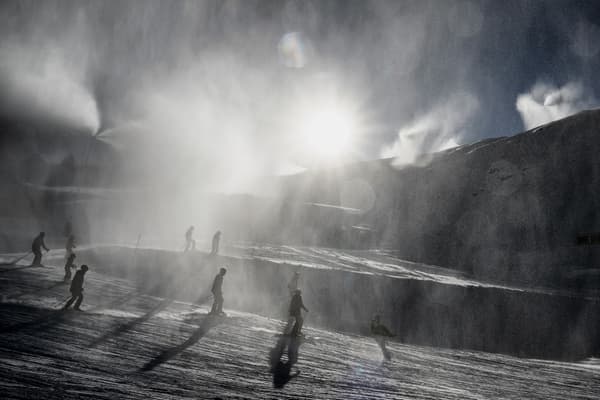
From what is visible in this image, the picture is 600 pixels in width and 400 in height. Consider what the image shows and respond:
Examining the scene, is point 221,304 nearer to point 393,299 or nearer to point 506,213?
point 393,299

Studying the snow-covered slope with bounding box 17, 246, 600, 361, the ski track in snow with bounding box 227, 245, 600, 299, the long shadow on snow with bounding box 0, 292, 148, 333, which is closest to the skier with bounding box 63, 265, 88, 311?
the long shadow on snow with bounding box 0, 292, 148, 333

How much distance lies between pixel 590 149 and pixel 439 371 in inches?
2705

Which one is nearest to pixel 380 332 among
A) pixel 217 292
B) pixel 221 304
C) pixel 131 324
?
pixel 221 304

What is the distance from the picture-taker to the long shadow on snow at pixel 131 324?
32.3 ft

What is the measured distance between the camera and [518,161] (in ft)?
225

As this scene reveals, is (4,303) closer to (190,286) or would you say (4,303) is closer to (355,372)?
(190,286)

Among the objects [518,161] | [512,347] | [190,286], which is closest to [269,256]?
[190,286]

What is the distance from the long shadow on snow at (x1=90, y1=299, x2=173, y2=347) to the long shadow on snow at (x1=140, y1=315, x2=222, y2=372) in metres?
1.78

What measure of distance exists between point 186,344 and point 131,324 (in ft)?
8.07

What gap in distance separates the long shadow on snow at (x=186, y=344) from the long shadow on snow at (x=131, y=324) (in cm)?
178

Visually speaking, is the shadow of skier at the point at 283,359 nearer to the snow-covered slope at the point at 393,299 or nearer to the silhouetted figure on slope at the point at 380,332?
the silhouetted figure on slope at the point at 380,332

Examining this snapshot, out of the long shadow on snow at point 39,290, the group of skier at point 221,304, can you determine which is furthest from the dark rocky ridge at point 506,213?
the long shadow on snow at point 39,290

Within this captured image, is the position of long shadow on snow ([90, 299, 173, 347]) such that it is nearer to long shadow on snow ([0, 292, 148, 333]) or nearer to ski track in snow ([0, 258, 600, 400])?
ski track in snow ([0, 258, 600, 400])

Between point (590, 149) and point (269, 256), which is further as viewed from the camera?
point (590, 149)
